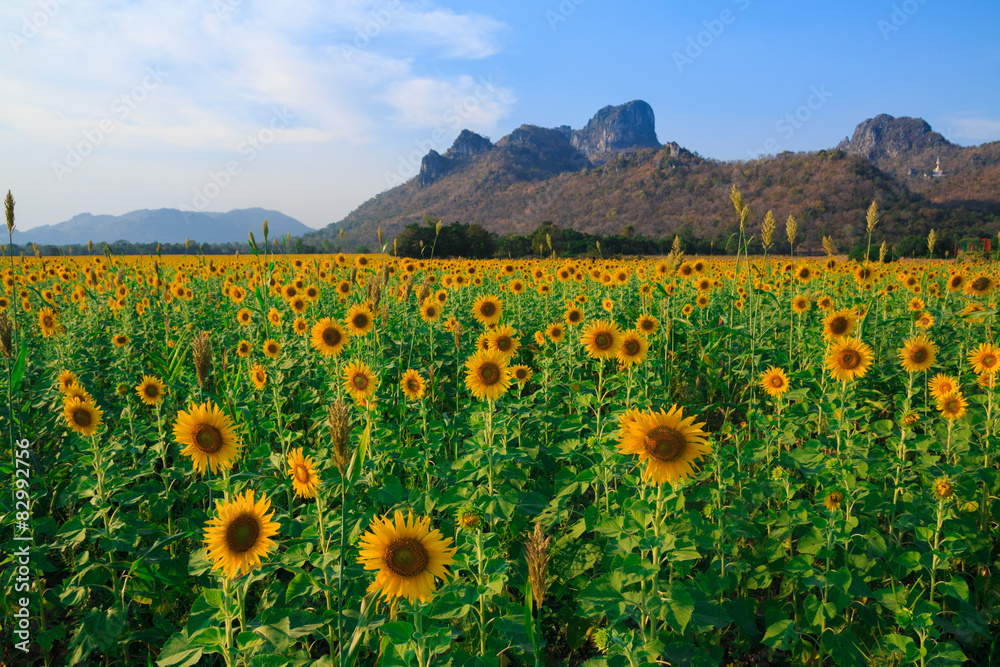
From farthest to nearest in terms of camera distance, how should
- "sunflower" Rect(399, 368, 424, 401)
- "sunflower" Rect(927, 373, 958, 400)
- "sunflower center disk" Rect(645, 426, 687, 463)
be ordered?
"sunflower" Rect(399, 368, 424, 401) → "sunflower" Rect(927, 373, 958, 400) → "sunflower center disk" Rect(645, 426, 687, 463)

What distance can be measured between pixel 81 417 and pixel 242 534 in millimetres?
2069

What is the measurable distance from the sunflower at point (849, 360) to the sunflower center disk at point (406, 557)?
3.61 m

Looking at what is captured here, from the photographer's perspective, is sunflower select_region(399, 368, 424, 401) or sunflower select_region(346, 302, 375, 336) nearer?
sunflower select_region(399, 368, 424, 401)

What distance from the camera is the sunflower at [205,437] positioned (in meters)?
2.25

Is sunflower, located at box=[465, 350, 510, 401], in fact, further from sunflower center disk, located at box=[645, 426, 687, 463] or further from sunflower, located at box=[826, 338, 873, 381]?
sunflower, located at box=[826, 338, 873, 381]

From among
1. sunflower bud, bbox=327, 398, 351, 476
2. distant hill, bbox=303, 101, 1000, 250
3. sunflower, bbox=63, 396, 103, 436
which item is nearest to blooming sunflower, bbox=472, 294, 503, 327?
sunflower, bbox=63, 396, 103, 436

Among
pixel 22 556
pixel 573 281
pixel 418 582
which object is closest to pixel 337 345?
pixel 22 556

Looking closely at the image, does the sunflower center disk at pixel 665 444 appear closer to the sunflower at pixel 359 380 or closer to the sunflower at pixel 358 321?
the sunflower at pixel 359 380

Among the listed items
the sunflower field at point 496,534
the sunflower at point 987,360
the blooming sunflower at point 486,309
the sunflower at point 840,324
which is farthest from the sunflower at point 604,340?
the sunflower at point 987,360

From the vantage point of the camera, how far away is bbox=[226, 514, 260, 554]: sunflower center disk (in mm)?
1804

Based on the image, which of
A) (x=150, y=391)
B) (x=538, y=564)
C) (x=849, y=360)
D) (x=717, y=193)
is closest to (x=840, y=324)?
(x=849, y=360)

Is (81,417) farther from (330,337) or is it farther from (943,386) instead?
(943,386)

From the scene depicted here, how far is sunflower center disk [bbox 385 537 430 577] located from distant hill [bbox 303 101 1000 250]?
33523mm

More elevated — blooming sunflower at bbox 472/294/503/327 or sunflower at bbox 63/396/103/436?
blooming sunflower at bbox 472/294/503/327
